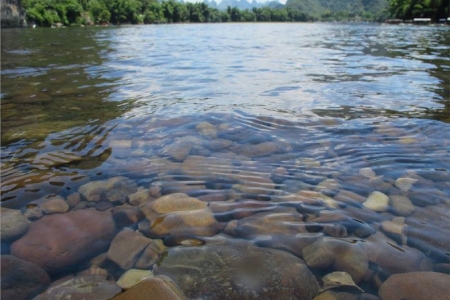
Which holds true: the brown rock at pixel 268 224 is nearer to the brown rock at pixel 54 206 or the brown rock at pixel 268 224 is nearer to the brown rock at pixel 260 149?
the brown rock at pixel 260 149

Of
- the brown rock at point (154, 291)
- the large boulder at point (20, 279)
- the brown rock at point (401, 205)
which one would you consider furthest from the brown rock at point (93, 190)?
the brown rock at point (401, 205)

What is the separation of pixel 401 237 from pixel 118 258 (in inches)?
65.1

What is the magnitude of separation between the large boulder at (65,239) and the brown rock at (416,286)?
60.5 inches

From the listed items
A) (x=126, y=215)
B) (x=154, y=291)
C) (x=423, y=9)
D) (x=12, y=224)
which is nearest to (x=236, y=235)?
(x=154, y=291)

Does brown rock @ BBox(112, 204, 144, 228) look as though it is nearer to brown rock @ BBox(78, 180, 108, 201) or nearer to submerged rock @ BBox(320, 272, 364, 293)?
brown rock @ BBox(78, 180, 108, 201)

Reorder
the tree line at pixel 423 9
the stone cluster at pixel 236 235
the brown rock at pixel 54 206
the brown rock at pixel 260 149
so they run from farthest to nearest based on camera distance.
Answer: the tree line at pixel 423 9 → the brown rock at pixel 260 149 → the brown rock at pixel 54 206 → the stone cluster at pixel 236 235

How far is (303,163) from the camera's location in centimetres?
286

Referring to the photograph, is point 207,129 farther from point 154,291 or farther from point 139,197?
point 154,291

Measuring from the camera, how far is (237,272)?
5.36ft

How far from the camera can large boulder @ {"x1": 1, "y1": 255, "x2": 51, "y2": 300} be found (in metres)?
1.53

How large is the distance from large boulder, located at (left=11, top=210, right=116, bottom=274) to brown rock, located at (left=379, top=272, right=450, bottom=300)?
154cm

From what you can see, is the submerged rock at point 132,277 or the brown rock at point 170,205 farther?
the brown rock at point 170,205

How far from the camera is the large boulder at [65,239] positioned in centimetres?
176

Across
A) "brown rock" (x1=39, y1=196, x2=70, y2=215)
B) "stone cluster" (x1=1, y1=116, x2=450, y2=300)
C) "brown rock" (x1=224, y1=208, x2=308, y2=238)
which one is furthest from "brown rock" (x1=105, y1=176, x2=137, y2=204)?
"brown rock" (x1=224, y1=208, x2=308, y2=238)
